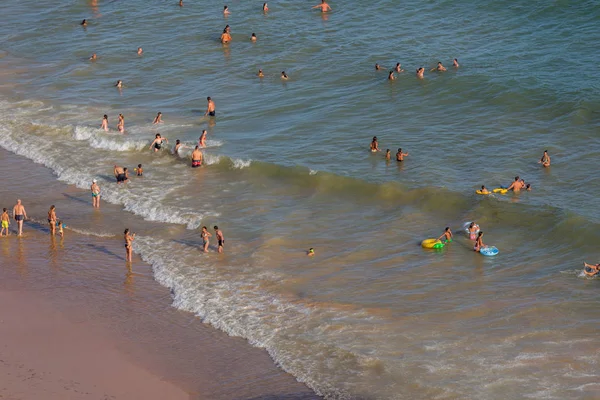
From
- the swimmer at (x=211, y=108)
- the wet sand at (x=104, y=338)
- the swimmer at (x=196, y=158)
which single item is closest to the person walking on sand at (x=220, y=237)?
the wet sand at (x=104, y=338)

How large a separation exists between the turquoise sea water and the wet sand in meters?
0.71

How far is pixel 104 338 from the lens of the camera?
68.9 feet

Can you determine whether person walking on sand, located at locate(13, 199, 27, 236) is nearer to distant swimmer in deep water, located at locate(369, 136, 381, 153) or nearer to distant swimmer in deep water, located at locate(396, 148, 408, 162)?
distant swimmer in deep water, located at locate(369, 136, 381, 153)

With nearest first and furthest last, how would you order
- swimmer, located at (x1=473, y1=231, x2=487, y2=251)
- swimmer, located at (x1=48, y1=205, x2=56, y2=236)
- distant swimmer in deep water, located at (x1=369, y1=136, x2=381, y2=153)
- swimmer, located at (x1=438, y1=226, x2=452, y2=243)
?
swimmer, located at (x1=473, y1=231, x2=487, y2=251)
swimmer, located at (x1=438, y1=226, x2=452, y2=243)
swimmer, located at (x1=48, y1=205, x2=56, y2=236)
distant swimmer in deep water, located at (x1=369, y1=136, x2=381, y2=153)

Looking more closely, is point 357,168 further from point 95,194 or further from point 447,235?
point 95,194

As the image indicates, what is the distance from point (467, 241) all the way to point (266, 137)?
35.6ft

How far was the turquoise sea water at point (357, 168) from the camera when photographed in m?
20.5

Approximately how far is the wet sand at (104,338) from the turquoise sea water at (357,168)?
715 mm

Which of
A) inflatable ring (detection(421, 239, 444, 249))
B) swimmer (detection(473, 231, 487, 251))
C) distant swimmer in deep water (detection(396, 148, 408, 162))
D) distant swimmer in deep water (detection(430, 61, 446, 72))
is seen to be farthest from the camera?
distant swimmer in deep water (detection(430, 61, 446, 72))

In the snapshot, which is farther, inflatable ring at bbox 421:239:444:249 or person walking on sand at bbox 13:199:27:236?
person walking on sand at bbox 13:199:27:236

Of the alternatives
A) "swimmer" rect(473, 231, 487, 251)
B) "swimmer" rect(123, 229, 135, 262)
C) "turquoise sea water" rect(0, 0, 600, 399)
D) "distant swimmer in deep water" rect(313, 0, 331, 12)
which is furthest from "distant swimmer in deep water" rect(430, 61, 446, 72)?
"swimmer" rect(123, 229, 135, 262)

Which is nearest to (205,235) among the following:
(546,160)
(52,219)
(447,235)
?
(52,219)

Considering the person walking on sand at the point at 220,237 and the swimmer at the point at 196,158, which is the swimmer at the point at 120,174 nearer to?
the swimmer at the point at 196,158

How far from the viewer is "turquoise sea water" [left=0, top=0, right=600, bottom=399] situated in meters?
20.5
